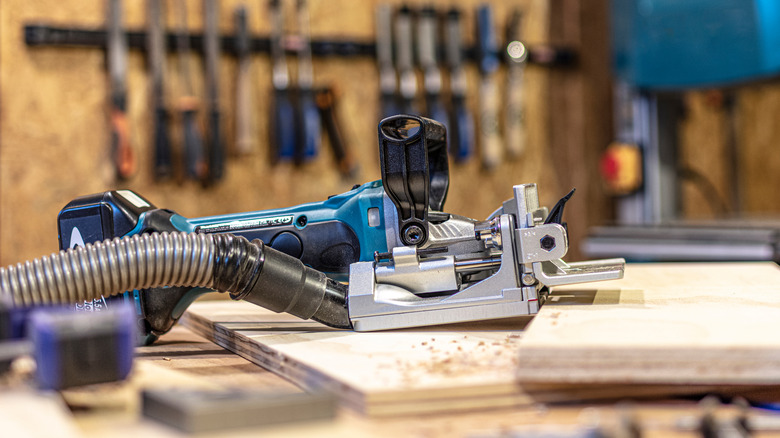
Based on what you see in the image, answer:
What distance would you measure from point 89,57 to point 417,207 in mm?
2285

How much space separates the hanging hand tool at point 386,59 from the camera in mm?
3477

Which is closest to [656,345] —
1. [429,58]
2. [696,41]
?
[696,41]

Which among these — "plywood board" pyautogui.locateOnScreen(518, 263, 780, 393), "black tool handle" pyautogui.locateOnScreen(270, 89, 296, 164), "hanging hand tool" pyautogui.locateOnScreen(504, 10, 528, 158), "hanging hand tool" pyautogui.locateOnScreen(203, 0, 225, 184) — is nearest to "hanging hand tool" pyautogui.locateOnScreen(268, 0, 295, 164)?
"black tool handle" pyautogui.locateOnScreen(270, 89, 296, 164)

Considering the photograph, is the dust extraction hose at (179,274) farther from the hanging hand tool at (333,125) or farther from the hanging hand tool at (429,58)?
the hanging hand tool at (429,58)

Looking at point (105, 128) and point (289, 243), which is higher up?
point (105, 128)

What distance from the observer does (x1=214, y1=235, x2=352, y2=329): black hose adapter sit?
3.66ft

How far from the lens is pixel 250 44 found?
10.8ft

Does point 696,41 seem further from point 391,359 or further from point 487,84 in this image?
point 391,359

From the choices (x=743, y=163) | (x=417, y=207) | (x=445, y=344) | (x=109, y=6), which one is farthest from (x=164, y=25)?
(x=743, y=163)

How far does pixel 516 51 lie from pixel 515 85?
0.16 metres

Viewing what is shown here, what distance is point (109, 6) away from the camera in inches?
120

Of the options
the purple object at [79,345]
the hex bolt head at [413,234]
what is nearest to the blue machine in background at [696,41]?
the hex bolt head at [413,234]

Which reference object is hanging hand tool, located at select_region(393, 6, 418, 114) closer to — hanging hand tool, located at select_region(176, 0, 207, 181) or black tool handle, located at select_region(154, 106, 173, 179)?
hanging hand tool, located at select_region(176, 0, 207, 181)

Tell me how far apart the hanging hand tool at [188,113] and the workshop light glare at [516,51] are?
151 cm
